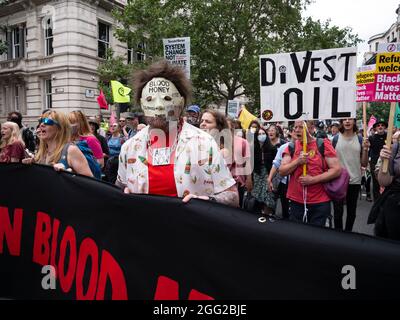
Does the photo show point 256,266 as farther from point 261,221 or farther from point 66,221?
point 66,221

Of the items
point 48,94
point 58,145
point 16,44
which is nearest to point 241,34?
point 48,94

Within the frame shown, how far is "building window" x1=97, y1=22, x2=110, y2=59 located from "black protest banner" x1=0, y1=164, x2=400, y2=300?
835 inches

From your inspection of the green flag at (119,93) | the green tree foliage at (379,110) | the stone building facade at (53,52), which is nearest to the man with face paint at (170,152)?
the green flag at (119,93)

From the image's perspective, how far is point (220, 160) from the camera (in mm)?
2471

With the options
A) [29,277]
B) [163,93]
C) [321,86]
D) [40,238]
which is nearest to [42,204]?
[40,238]

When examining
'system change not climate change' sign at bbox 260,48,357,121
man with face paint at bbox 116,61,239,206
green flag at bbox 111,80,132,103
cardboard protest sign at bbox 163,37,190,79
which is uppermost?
cardboard protest sign at bbox 163,37,190,79

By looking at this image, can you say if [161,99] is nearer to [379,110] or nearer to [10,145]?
[10,145]

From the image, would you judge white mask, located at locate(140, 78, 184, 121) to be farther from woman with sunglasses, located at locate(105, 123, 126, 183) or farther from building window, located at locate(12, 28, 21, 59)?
building window, located at locate(12, 28, 21, 59)

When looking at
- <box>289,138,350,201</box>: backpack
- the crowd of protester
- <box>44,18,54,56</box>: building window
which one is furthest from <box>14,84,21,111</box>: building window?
<box>289,138,350,201</box>: backpack

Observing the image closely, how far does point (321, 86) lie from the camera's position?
3842 millimetres

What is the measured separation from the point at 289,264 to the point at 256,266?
162 mm

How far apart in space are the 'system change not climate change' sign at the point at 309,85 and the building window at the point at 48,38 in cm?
2112

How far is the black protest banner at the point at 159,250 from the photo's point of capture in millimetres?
1654

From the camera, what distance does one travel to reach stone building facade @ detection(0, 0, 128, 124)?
68.6 ft
